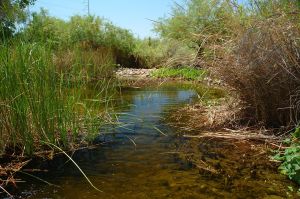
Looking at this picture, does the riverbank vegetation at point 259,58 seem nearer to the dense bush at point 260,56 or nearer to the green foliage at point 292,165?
the dense bush at point 260,56

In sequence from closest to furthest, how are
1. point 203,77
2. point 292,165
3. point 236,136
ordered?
point 292,165 < point 236,136 < point 203,77

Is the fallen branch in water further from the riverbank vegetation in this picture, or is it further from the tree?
the tree

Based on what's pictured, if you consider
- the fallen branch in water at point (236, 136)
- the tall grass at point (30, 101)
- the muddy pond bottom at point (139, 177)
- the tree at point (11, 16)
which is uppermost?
the tree at point (11, 16)

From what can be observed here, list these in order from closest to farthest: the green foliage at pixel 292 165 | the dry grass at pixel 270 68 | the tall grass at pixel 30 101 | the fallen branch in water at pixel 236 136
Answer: the green foliage at pixel 292 165
the tall grass at pixel 30 101
the dry grass at pixel 270 68
the fallen branch in water at pixel 236 136

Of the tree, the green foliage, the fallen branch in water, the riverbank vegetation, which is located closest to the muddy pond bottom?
the green foliage

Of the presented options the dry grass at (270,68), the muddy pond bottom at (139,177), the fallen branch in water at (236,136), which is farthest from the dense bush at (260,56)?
the muddy pond bottom at (139,177)

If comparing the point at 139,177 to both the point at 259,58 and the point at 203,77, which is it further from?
the point at 203,77

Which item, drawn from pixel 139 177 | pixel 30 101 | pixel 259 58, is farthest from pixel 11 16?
pixel 259 58

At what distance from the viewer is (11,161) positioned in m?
4.16

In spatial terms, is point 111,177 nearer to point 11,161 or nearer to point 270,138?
point 11,161

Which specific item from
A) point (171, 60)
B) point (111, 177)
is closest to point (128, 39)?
point (171, 60)

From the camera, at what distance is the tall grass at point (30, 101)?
4121 mm

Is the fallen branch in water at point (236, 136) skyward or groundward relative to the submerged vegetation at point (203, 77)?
groundward

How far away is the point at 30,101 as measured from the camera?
14.1 feet
